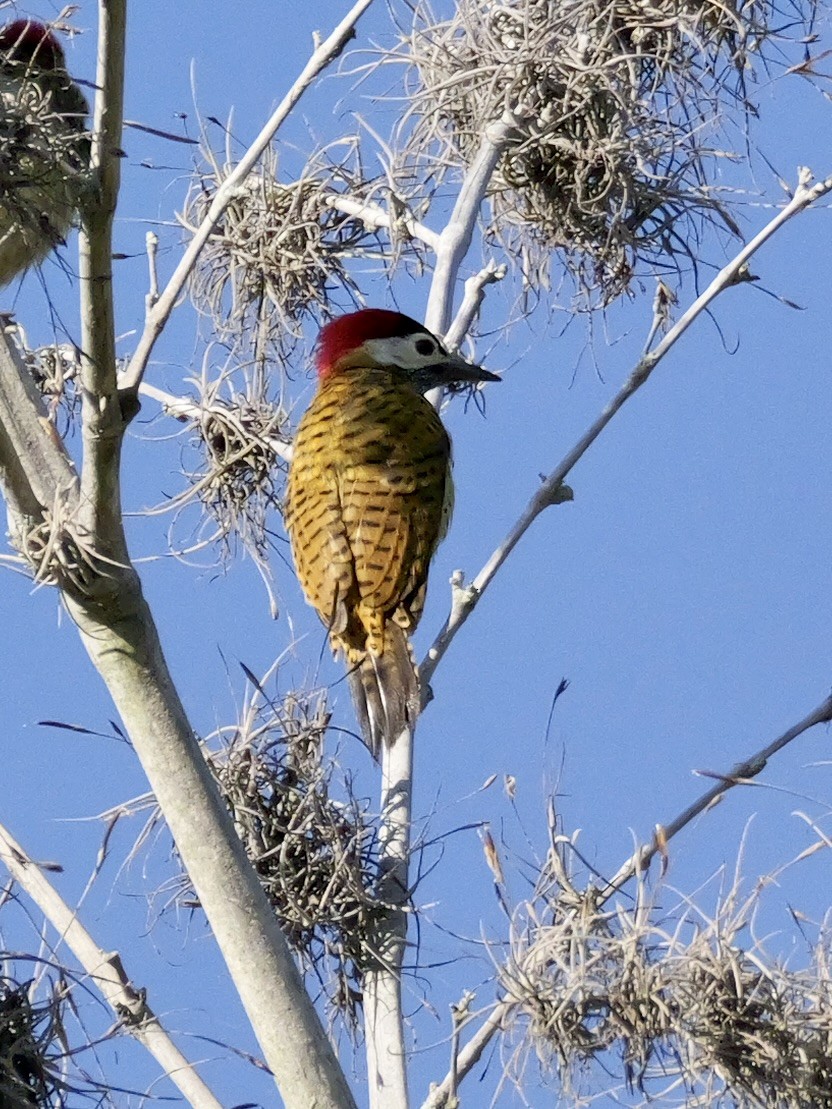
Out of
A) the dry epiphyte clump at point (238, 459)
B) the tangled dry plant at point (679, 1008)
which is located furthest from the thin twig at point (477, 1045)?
the dry epiphyte clump at point (238, 459)

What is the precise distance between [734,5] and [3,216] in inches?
92.4

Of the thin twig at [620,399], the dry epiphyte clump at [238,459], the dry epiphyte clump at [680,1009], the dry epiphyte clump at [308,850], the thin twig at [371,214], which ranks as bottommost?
the dry epiphyte clump at [680,1009]

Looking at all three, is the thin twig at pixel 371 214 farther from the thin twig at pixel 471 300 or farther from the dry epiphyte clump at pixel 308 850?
the dry epiphyte clump at pixel 308 850

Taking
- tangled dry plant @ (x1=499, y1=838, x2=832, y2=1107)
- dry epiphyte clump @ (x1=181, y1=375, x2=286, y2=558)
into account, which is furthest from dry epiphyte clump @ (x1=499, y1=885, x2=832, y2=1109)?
dry epiphyte clump @ (x1=181, y1=375, x2=286, y2=558)

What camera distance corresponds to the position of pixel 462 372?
5199 millimetres

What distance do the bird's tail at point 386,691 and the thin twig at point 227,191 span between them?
1.35 m

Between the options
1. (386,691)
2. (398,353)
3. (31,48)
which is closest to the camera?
(386,691)

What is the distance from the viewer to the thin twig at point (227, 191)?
317cm

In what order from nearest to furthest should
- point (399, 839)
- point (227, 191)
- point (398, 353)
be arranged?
point (227, 191) < point (399, 839) < point (398, 353)

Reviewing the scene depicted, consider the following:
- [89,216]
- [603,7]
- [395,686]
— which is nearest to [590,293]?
[603,7]

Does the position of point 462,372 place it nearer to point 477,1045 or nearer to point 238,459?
point 238,459

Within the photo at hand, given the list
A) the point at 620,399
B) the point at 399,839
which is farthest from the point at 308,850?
the point at 620,399

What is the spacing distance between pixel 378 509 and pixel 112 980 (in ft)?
5.72

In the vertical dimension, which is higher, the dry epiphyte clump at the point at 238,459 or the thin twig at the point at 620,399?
the dry epiphyte clump at the point at 238,459
